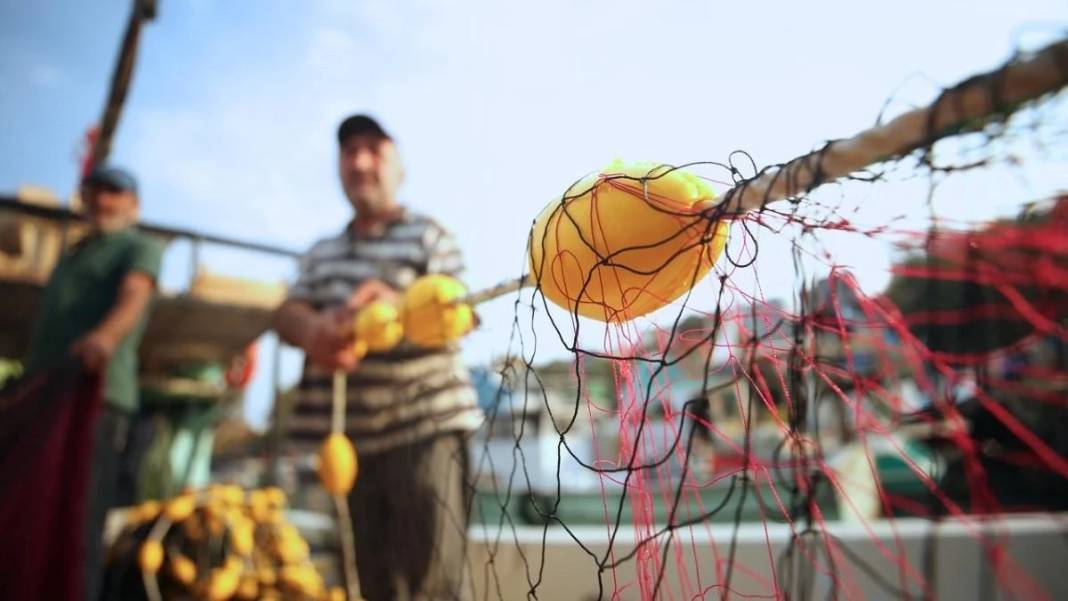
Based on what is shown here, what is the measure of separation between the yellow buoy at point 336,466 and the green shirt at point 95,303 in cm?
73

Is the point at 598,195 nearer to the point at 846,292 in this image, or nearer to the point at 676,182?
the point at 676,182

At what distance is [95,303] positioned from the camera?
167cm

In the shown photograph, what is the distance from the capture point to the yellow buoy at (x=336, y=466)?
1195 millimetres

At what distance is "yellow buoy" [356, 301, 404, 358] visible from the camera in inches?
46.6

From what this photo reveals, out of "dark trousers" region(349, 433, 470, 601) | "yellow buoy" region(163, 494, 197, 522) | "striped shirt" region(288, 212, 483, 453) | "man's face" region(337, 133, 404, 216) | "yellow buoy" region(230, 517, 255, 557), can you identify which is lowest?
"yellow buoy" region(230, 517, 255, 557)

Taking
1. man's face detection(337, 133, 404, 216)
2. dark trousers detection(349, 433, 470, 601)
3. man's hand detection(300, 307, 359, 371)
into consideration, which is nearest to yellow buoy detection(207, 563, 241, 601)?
dark trousers detection(349, 433, 470, 601)

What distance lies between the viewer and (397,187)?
1.60 meters

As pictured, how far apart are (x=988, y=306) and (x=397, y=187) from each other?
134 cm

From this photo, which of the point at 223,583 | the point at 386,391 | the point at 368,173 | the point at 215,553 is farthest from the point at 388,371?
the point at 215,553

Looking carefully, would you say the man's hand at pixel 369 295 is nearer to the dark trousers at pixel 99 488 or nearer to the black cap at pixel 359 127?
the black cap at pixel 359 127

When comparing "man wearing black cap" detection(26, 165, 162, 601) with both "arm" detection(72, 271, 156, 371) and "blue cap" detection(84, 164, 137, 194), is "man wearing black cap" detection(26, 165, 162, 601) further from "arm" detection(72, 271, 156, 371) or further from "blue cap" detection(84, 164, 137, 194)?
"blue cap" detection(84, 164, 137, 194)

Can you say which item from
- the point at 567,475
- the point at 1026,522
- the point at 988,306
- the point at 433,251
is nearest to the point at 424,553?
the point at 433,251

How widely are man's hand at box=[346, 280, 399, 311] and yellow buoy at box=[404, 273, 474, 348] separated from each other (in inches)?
6.1

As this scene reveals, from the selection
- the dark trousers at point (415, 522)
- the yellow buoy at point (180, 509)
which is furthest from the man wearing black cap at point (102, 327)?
the dark trousers at point (415, 522)
